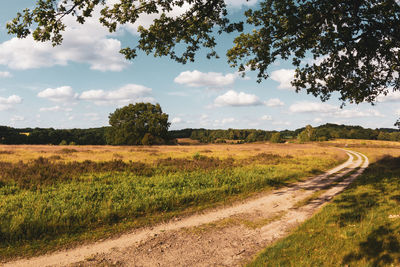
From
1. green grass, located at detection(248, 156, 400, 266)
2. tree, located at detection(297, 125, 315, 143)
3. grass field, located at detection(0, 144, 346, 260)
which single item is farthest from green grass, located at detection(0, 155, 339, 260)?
tree, located at detection(297, 125, 315, 143)

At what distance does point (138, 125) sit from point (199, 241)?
60108mm

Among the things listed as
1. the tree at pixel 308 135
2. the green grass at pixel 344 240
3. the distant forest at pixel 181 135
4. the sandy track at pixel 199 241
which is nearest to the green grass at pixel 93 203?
the sandy track at pixel 199 241

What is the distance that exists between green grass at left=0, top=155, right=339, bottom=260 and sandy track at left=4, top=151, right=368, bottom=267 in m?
0.78

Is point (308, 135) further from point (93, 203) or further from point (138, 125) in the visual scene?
point (93, 203)

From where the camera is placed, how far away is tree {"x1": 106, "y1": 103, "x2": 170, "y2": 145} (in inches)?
2479

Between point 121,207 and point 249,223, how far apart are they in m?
5.37

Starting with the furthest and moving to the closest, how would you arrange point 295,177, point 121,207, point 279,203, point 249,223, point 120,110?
point 120,110 < point 295,177 < point 279,203 < point 121,207 < point 249,223

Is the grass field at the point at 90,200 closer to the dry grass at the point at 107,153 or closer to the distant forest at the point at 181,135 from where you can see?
the dry grass at the point at 107,153

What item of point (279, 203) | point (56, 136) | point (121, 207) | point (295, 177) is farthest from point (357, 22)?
point (56, 136)

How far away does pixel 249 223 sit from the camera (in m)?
8.55

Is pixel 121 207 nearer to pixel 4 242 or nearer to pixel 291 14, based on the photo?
pixel 4 242

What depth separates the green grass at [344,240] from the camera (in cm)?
538

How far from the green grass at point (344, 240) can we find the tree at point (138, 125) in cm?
5556

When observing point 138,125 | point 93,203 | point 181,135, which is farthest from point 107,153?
point 181,135
